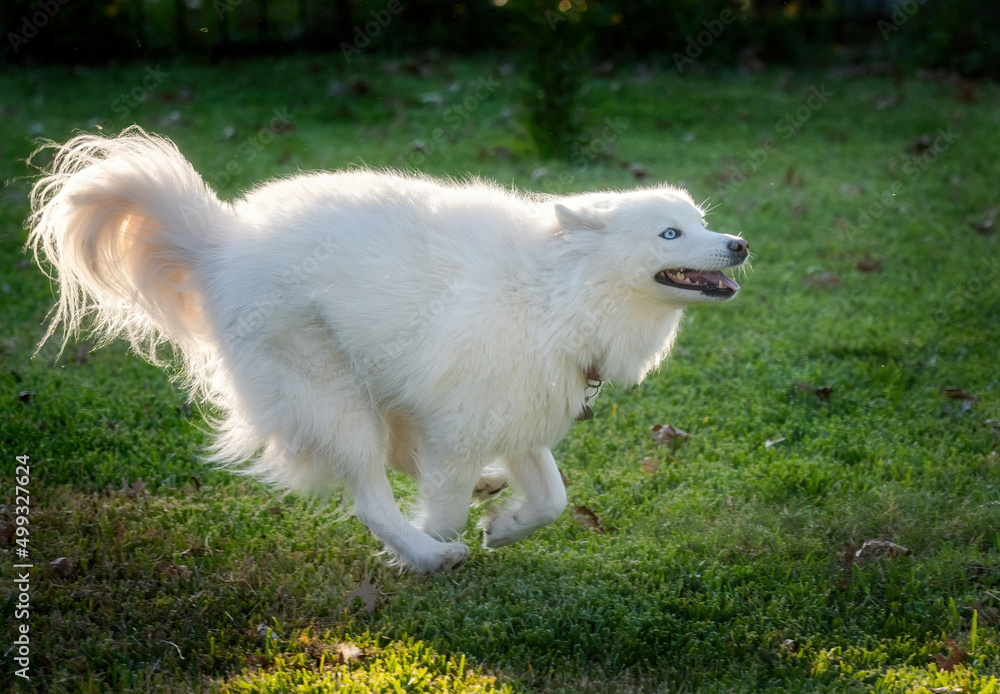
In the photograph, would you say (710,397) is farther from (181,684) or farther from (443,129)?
Answer: (443,129)

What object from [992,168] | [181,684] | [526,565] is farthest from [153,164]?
[992,168]

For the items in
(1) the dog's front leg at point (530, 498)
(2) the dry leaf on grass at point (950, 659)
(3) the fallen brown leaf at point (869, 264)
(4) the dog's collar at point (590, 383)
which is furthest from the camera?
(3) the fallen brown leaf at point (869, 264)

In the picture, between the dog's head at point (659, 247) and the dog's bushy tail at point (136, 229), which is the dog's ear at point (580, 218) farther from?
the dog's bushy tail at point (136, 229)

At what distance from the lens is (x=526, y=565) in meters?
4.02

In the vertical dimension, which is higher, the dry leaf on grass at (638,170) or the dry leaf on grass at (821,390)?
the dry leaf on grass at (821,390)

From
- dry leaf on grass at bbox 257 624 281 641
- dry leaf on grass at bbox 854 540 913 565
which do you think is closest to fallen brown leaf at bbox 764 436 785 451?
dry leaf on grass at bbox 854 540 913 565

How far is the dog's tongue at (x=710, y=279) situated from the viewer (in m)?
3.71

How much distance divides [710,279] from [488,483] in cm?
137

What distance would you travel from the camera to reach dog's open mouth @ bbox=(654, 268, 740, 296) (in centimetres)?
366

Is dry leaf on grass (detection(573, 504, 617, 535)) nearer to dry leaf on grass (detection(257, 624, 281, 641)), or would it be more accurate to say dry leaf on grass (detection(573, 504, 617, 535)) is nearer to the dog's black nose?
the dog's black nose

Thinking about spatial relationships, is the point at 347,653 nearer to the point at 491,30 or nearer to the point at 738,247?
the point at 738,247

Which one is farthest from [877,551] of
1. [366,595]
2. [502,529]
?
[366,595]

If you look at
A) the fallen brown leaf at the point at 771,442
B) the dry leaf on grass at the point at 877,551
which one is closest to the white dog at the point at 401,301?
the dry leaf on grass at the point at 877,551

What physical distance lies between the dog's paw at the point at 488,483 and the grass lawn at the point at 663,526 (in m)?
0.21
